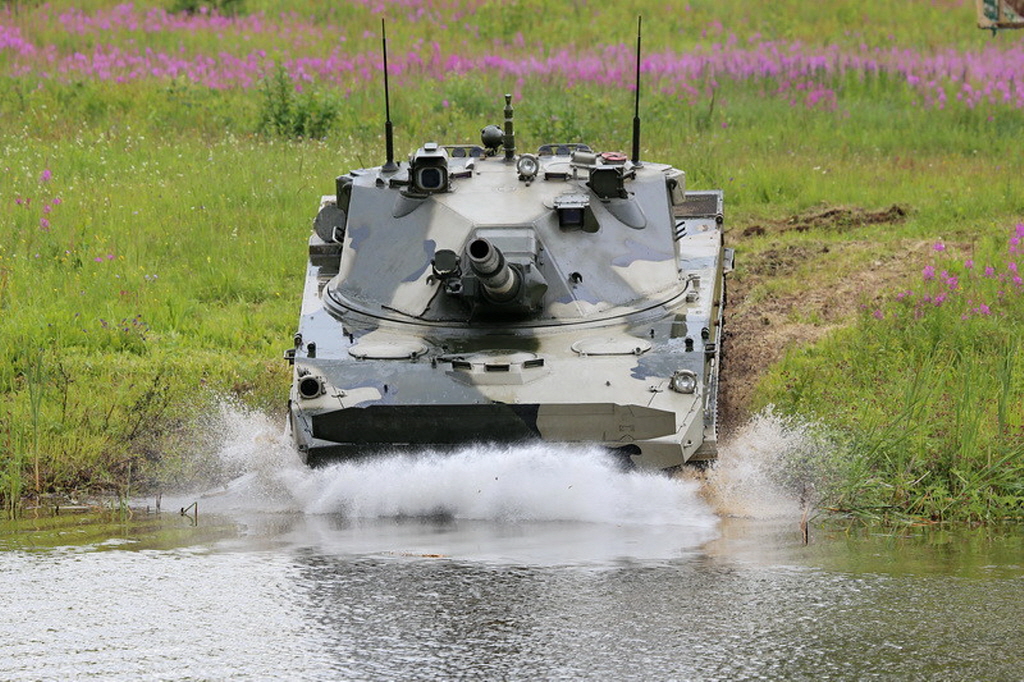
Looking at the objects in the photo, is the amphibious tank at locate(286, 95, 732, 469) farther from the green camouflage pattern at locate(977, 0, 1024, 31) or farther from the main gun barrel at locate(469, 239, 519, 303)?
the green camouflage pattern at locate(977, 0, 1024, 31)

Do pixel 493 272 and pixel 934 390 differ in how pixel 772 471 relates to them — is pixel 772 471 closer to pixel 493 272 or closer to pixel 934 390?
pixel 934 390

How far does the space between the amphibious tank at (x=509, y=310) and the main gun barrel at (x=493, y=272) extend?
0.04 feet

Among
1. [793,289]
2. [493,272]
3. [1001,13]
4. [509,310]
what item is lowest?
[793,289]

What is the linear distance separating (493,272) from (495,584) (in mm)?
2299

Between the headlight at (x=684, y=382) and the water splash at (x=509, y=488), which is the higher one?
the headlight at (x=684, y=382)

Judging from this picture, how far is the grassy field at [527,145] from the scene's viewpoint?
36.1ft

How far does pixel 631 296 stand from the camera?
11.1 meters

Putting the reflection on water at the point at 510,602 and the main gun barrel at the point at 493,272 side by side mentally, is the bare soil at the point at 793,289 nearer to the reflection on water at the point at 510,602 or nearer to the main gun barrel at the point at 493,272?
the main gun barrel at the point at 493,272

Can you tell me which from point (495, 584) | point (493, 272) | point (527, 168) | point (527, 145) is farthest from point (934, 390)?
point (527, 145)

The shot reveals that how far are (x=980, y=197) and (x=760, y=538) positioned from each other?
27.1ft

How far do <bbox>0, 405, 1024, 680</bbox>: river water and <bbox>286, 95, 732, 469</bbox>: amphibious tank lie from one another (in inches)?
9.7

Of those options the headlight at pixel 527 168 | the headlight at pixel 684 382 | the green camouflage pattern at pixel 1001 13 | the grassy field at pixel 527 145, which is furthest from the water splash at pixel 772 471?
the green camouflage pattern at pixel 1001 13

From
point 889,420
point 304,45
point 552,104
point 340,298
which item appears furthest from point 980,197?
point 304,45

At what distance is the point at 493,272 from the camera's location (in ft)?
32.9
